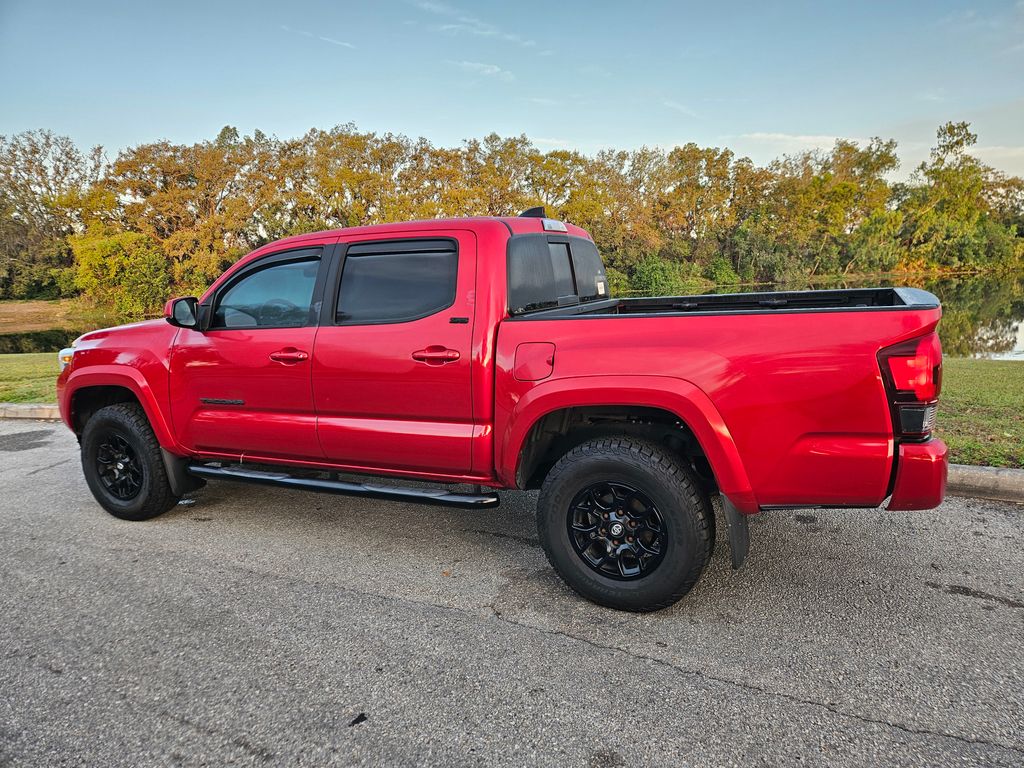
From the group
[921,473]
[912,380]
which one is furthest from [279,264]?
[921,473]

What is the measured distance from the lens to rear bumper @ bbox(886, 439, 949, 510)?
96.7 inches

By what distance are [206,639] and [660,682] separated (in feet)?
6.45

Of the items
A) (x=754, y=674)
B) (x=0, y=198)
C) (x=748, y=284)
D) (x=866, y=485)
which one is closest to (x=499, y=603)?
(x=754, y=674)

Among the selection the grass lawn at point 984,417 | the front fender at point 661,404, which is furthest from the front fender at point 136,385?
the grass lawn at point 984,417

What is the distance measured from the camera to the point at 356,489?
3568mm

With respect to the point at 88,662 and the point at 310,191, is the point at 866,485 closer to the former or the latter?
the point at 88,662

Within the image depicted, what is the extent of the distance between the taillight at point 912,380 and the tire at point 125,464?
4.27m

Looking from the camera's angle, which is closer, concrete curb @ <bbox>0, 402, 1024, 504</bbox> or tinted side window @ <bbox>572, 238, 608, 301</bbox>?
tinted side window @ <bbox>572, 238, 608, 301</bbox>

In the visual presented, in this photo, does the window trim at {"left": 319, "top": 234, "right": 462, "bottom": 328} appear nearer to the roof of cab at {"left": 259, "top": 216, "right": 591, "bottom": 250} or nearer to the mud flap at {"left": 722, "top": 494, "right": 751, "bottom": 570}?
the roof of cab at {"left": 259, "top": 216, "right": 591, "bottom": 250}

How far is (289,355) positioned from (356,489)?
865mm

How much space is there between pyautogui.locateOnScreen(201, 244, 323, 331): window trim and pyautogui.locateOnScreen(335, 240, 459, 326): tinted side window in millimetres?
151

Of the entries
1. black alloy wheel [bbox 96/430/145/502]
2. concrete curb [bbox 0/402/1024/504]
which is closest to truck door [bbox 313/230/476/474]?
black alloy wheel [bbox 96/430/145/502]

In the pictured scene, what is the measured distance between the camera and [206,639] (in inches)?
110

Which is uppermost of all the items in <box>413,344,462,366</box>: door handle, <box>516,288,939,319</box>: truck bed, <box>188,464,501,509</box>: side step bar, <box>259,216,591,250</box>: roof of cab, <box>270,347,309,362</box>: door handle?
<box>259,216,591,250</box>: roof of cab
